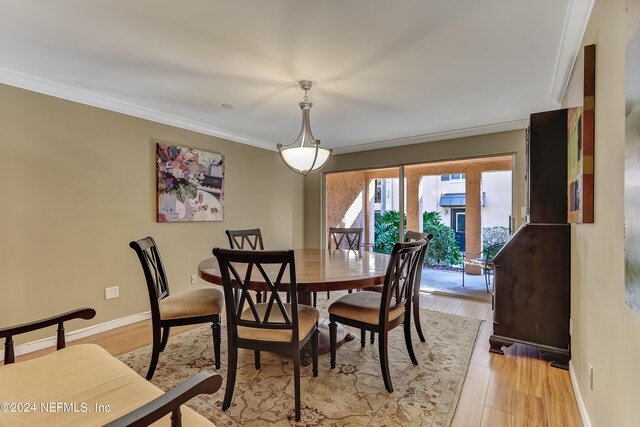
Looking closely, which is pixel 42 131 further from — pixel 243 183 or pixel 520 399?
pixel 520 399

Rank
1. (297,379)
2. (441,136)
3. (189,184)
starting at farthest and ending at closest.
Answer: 1. (441,136)
2. (189,184)
3. (297,379)

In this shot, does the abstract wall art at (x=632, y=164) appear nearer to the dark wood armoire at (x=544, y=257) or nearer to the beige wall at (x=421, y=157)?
the dark wood armoire at (x=544, y=257)

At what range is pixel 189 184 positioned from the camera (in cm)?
369

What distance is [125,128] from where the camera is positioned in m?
3.15

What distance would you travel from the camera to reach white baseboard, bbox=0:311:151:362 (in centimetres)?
253

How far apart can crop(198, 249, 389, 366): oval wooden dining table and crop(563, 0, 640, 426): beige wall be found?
3.54ft

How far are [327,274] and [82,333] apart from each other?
255 centimetres

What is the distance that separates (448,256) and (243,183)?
10.6ft

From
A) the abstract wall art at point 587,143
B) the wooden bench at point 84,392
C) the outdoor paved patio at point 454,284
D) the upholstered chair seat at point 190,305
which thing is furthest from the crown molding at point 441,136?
the wooden bench at point 84,392

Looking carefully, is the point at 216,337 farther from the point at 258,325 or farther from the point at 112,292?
the point at 112,292

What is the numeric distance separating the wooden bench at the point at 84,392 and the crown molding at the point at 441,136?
4118 mm

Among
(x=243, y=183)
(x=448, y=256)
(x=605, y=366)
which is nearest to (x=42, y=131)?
(x=243, y=183)

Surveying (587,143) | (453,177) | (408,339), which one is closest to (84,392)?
(408,339)

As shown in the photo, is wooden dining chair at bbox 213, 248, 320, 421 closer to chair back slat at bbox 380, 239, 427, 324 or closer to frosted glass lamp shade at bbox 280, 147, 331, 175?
chair back slat at bbox 380, 239, 427, 324
